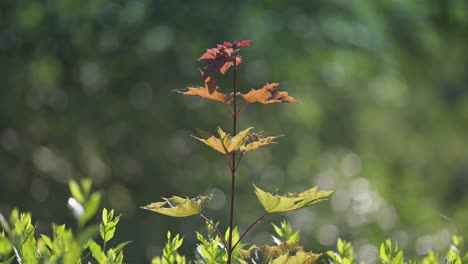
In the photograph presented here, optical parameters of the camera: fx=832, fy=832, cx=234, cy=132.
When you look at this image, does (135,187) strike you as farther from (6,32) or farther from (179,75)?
(6,32)

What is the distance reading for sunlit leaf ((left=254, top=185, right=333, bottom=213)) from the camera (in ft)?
5.29

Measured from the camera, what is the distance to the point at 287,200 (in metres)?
1.62

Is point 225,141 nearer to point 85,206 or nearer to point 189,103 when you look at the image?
point 85,206

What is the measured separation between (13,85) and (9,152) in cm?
66

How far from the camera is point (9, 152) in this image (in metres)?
7.99

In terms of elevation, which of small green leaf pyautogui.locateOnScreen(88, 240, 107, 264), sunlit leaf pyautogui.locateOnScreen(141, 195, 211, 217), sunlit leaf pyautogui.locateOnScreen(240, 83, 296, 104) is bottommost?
small green leaf pyautogui.locateOnScreen(88, 240, 107, 264)

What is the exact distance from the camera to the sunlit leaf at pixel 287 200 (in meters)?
1.61

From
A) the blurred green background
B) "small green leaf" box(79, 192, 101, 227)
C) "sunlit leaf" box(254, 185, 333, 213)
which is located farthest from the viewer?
the blurred green background

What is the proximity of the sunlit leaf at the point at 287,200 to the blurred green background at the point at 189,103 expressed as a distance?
5168mm

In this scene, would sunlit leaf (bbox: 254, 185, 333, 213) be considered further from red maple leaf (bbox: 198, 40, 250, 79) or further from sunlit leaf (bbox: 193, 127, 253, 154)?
red maple leaf (bbox: 198, 40, 250, 79)

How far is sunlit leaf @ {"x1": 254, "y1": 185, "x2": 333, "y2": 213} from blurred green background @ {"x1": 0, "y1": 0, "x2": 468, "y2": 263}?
5.17 m

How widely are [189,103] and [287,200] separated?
6.73 m

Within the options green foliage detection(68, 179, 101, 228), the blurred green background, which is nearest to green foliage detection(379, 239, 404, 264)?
green foliage detection(68, 179, 101, 228)

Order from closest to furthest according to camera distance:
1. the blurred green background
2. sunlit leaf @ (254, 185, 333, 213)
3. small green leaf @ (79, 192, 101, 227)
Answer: small green leaf @ (79, 192, 101, 227), sunlit leaf @ (254, 185, 333, 213), the blurred green background
